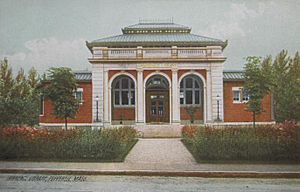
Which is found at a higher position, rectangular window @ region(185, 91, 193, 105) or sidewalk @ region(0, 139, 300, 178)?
rectangular window @ region(185, 91, 193, 105)

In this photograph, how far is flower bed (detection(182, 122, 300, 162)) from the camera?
3.59 metres

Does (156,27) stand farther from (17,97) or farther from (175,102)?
(17,97)

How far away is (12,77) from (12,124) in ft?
1.39

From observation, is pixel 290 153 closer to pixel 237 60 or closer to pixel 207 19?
pixel 237 60

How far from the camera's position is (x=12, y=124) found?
376cm

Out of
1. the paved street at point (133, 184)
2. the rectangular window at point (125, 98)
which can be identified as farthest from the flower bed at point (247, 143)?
the rectangular window at point (125, 98)

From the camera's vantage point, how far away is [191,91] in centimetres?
395

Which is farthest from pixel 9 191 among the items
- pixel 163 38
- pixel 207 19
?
pixel 207 19

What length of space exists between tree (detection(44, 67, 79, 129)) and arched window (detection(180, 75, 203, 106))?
0.99 meters

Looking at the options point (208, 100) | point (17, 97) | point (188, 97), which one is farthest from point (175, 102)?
point (17, 97)

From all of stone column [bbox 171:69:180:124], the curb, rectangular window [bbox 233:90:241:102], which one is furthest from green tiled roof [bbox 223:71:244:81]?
the curb

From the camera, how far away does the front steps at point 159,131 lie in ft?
13.0

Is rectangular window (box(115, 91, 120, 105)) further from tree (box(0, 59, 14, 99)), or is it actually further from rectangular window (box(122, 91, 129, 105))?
tree (box(0, 59, 14, 99))

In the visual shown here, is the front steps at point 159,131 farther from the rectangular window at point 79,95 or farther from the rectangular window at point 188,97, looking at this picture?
the rectangular window at point 79,95
